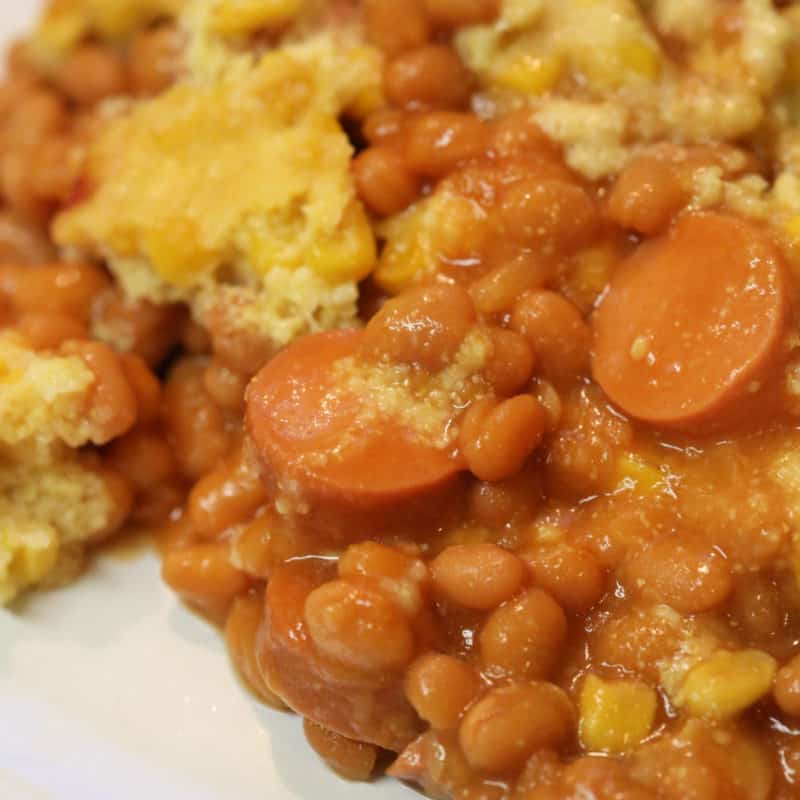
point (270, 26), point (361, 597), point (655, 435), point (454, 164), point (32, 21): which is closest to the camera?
point (361, 597)

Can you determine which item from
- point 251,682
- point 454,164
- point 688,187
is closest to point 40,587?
point 251,682

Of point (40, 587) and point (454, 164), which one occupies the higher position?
point (454, 164)

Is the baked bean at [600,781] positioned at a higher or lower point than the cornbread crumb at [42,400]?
lower

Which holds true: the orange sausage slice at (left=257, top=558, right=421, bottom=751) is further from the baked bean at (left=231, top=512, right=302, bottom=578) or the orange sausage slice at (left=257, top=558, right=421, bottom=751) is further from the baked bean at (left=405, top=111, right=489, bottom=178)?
the baked bean at (left=405, top=111, right=489, bottom=178)

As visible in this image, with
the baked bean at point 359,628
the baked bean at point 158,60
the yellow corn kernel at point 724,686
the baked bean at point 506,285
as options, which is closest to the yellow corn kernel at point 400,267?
the baked bean at point 506,285

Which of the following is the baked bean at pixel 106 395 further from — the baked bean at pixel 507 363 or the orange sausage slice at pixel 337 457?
the baked bean at pixel 507 363

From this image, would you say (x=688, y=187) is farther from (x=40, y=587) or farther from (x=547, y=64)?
(x=40, y=587)

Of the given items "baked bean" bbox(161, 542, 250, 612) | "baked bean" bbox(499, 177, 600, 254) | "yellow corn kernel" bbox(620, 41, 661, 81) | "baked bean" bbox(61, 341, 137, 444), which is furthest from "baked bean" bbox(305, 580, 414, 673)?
"yellow corn kernel" bbox(620, 41, 661, 81)
